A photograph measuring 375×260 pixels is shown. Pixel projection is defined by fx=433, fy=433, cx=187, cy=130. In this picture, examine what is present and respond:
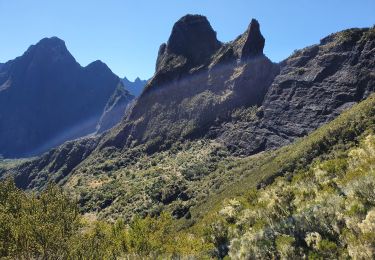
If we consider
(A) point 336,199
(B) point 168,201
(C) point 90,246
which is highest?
(C) point 90,246

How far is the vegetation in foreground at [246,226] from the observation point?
143ft

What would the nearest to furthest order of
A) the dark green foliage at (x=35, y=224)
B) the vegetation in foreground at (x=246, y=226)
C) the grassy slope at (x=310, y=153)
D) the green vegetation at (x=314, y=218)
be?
the dark green foliage at (x=35, y=224), the vegetation in foreground at (x=246, y=226), the green vegetation at (x=314, y=218), the grassy slope at (x=310, y=153)

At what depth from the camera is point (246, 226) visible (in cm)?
9169

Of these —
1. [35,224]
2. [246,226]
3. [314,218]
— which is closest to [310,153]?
[246,226]

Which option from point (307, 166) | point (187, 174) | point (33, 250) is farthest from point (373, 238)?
point (187, 174)

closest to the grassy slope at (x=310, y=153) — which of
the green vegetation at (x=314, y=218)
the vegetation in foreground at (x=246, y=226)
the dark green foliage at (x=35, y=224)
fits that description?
the vegetation in foreground at (x=246, y=226)

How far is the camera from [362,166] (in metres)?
85.8

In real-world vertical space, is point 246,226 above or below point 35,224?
below

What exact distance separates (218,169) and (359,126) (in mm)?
68269

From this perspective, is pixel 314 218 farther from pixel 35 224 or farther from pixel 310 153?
pixel 310 153

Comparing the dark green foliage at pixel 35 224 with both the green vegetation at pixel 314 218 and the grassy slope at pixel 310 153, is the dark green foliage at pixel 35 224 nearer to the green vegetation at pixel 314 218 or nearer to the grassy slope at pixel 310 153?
the green vegetation at pixel 314 218

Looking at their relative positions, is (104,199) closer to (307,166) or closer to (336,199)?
(307,166)

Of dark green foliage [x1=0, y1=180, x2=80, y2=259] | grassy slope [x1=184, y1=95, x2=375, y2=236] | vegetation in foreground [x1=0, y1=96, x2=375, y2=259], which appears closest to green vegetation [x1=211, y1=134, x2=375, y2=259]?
vegetation in foreground [x1=0, y1=96, x2=375, y2=259]

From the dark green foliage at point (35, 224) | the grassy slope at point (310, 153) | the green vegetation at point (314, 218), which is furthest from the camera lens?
the grassy slope at point (310, 153)
